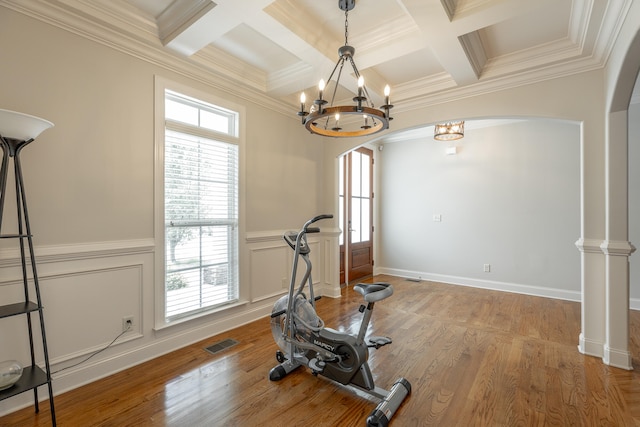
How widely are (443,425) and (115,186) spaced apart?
9.44 ft

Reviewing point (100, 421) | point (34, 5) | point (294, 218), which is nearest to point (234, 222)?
point (294, 218)

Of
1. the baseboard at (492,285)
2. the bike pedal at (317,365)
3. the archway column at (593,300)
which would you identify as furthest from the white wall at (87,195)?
the baseboard at (492,285)

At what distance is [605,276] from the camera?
260cm

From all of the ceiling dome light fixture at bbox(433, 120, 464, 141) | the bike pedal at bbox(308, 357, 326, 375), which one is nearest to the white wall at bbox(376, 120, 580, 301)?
the ceiling dome light fixture at bbox(433, 120, 464, 141)

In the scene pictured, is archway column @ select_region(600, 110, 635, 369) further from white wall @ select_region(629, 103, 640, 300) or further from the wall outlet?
the wall outlet

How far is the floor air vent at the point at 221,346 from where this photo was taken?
9.07ft

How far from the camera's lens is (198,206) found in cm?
297

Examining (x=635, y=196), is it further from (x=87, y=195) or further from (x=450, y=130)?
(x=87, y=195)

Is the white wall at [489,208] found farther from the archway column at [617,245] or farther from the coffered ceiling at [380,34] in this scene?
the archway column at [617,245]

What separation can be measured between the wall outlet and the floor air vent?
694 millimetres

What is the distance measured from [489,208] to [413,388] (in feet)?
12.3

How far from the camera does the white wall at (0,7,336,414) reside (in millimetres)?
1966

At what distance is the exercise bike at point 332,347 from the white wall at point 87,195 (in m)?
1.10

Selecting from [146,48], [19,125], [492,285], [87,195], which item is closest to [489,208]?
[492,285]
